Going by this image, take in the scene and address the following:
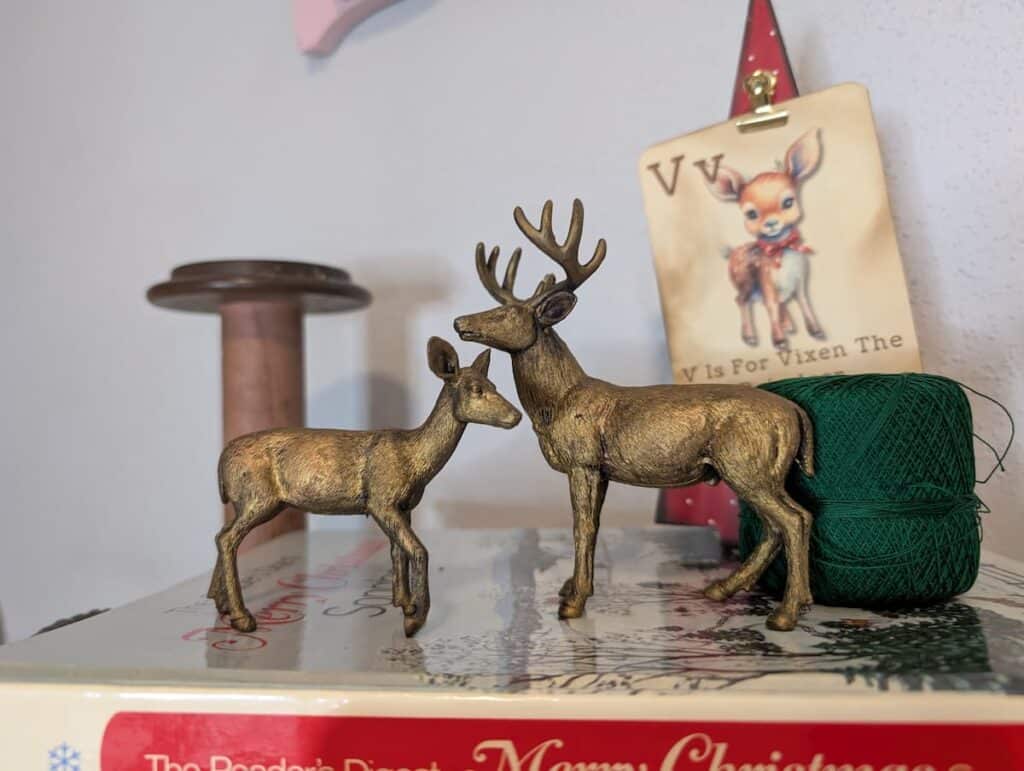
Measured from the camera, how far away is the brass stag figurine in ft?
1.52

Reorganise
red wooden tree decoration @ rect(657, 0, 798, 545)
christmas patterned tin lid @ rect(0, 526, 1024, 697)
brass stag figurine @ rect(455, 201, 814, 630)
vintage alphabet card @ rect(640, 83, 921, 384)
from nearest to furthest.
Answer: christmas patterned tin lid @ rect(0, 526, 1024, 697), brass stag figurine @ rect(455, 201, 814, 630), vintage alphabet card @ rect(640, 83, 921, 384), red wooden tree decoration @ rect(657, 0, 798, 545)

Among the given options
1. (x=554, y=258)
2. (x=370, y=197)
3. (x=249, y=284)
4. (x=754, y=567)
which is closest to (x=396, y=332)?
(x=370, y=197)

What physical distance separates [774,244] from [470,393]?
1.17ft

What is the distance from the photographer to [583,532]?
50 centimetres

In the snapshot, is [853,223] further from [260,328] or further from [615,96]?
[260,328]

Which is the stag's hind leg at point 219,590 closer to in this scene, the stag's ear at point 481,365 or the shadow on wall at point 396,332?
the stag's ear at point 481,365

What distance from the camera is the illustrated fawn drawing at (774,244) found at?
64 centimetres

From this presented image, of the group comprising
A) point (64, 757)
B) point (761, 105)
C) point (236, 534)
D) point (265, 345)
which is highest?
point (761, 105)

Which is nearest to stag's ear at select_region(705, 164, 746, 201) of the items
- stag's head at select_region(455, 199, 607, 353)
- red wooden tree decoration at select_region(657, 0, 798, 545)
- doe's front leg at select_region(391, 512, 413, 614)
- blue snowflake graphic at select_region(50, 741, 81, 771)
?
red wooden tree decoration at select_region(657, 0, 798, 545)

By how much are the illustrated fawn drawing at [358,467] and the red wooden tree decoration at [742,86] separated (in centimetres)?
34

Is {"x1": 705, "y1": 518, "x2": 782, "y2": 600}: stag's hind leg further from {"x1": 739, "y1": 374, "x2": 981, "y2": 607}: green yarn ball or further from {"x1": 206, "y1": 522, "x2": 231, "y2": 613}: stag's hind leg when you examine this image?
{"x1": 206, "y1": 522, "x2": 231, "y2": 613}: stag's hind leg

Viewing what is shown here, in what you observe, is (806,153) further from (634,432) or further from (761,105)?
(634,432)

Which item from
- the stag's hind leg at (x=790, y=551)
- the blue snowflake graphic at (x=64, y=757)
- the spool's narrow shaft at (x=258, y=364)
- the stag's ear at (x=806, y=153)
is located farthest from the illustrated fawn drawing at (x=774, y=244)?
the blue snowflake graphic at (x=64, y=757)

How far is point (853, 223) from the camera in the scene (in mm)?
628
